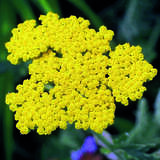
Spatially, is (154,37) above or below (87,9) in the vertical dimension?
below

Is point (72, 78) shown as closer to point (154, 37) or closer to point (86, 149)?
point (86, 149)

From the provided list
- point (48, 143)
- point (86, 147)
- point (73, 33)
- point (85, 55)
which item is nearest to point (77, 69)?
point (85, 55)

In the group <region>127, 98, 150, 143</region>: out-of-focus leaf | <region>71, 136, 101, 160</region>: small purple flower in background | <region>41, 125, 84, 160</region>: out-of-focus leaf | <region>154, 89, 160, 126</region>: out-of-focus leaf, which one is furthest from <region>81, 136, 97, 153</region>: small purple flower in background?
<region>154, 89, 160, 126</region>: out-of-focus leaf

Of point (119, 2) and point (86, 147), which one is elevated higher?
point (119, 2)

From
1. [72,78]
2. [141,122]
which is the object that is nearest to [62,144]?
[141,122]

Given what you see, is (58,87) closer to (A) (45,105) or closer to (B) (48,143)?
(A) (45,105)

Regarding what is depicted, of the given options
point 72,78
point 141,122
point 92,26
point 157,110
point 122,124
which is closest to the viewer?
point 72,78

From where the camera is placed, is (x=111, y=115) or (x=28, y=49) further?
(x=28, y=49)

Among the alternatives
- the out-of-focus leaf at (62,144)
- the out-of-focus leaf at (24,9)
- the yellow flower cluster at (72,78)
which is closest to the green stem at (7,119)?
the out-of-focus leaf at (62,144)
